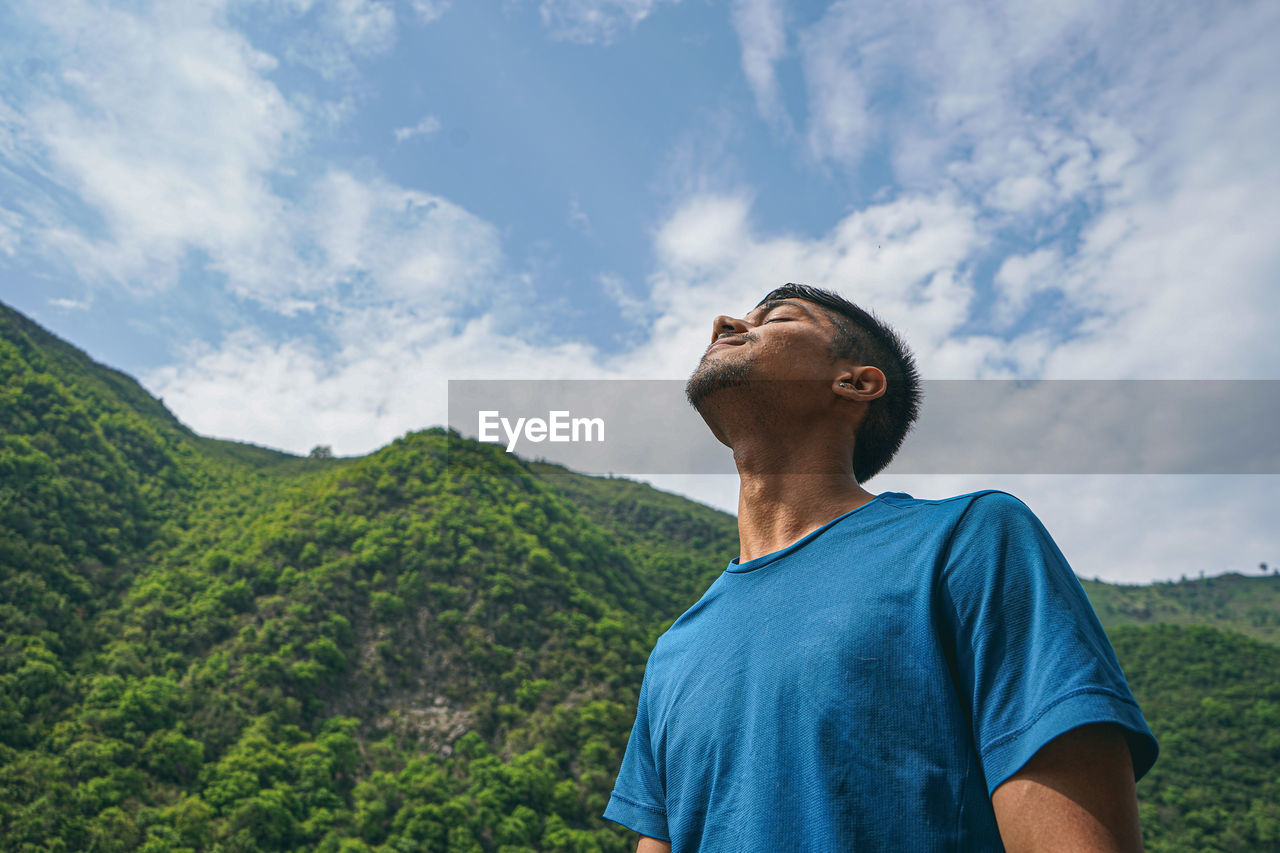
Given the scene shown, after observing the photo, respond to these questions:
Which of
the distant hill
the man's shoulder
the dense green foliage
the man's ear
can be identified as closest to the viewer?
the man's shoulder

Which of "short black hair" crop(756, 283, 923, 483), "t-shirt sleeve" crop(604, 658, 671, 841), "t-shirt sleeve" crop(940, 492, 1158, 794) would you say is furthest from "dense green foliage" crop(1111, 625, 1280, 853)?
"t-shirt sleeve" crop(940, 492, 1158, 794)

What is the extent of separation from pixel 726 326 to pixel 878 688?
1219 mm

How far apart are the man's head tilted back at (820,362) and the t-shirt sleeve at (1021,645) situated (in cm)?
71

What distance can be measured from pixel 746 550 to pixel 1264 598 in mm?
117296

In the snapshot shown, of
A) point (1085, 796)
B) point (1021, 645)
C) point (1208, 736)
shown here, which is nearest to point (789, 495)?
point (1021, 645)

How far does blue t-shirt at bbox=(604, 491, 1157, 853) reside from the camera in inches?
41.9

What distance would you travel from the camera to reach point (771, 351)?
196cm

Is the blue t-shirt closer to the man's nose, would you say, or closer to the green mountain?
the man's nose

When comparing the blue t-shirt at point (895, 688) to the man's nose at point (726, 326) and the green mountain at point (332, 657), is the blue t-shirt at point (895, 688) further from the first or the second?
the green mountain at point (332, 657)

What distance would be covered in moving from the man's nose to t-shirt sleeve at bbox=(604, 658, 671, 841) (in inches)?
39.6

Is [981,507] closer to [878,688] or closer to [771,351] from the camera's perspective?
[878,688]

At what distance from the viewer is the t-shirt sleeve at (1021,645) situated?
1001 millimetres

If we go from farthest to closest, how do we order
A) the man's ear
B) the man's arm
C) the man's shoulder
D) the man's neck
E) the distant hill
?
the distant hill
the man's ear
the man's neck
the man's shoulder
the man's arm

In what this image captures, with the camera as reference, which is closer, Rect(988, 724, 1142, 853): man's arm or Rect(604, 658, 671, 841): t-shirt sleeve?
Rect(988, 724, 1142, 853): man's arm
